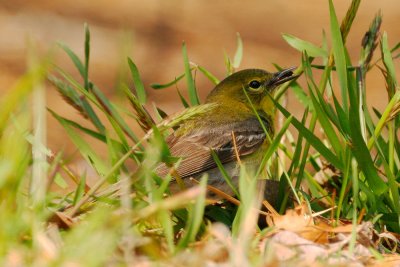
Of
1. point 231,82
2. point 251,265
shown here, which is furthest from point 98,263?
point 231,82

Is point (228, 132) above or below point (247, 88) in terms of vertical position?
below

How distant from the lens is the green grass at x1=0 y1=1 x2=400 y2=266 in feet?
9.91

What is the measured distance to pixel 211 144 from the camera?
19.1 feet

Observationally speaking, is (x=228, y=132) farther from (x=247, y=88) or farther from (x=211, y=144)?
(x=247, y=88)

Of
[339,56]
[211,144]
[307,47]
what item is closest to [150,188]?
[339,56]

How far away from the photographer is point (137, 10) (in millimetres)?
10828

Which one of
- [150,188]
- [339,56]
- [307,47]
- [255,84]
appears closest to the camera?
[150,188]

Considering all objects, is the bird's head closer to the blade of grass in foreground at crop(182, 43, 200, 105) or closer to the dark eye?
the dark eye

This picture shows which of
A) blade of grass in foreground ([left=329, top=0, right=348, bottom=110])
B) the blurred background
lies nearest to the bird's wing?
blade of grass in foreground ([left=329, top=0, right=348, bottom=110])

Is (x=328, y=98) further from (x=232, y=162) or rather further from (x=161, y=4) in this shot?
(x=161, y=4)

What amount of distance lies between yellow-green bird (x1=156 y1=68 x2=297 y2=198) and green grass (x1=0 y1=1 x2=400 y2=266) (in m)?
0.29

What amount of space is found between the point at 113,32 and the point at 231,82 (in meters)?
4.24

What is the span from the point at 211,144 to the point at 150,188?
208 centimetres

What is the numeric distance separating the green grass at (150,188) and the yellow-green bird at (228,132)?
11.5 inches
